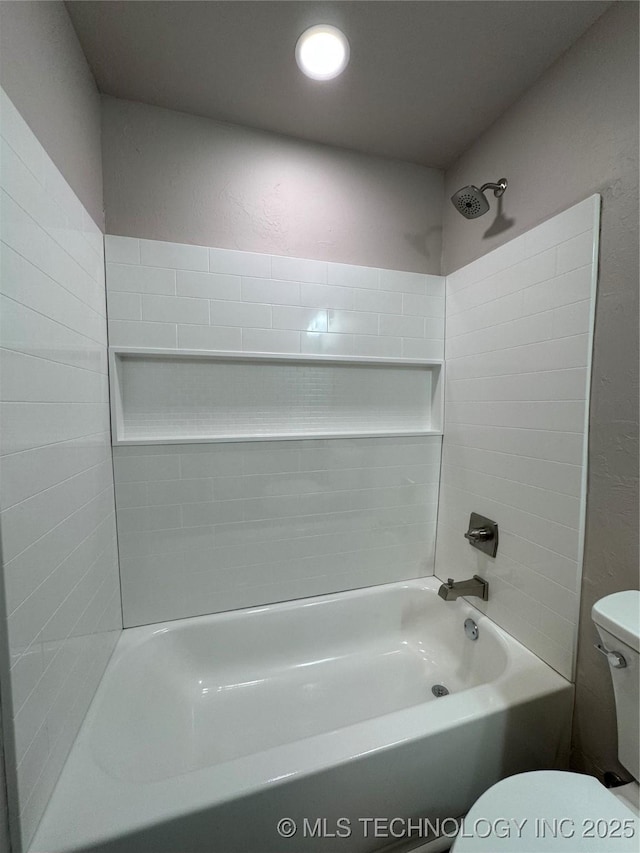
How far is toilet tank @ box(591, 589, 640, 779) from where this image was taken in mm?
843

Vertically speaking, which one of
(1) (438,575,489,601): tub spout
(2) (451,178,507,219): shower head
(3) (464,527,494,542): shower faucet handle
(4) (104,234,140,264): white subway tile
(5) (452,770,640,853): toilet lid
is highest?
(2) (451,178,507,219): shower head

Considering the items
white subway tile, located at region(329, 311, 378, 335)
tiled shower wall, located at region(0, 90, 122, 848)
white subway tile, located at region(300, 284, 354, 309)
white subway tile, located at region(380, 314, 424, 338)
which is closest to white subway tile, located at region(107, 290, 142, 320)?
tiled shower wall, located at region(0, 90, 122, 848)

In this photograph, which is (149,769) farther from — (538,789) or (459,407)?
(459,407)

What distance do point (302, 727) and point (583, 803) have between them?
0.94 m

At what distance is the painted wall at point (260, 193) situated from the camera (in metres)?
1.35

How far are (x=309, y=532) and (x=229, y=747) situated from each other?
0.83m

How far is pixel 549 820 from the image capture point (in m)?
0.76

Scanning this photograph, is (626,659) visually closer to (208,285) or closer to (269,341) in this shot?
(269,341)

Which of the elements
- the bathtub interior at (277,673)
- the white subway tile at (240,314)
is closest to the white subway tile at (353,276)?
the white subway tile at (240,314)

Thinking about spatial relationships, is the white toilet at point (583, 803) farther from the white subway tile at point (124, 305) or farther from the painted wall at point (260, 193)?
the white subway tile at point (124, 305)

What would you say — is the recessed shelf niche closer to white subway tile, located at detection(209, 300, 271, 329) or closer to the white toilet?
white subway tile, located at detection(209, 300, 271, 329)

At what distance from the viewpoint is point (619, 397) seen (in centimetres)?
101

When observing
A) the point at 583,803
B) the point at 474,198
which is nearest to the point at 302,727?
the point at 583,803

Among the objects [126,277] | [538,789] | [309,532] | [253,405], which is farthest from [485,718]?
[126,277]
